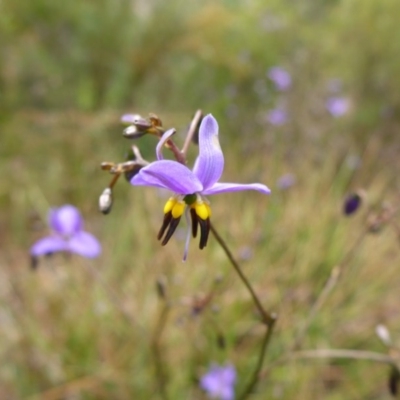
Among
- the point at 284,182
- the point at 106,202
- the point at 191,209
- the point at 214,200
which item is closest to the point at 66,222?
the point at 106,202

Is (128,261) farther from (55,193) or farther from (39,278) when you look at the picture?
(55,193)

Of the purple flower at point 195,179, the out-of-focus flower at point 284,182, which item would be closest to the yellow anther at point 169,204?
the purple flower at point 195,179

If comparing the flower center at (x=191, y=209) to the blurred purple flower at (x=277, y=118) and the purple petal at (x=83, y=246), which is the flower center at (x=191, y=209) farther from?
the blurred purple flower at (x=277, y=118)

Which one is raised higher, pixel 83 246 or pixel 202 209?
pixel 202 209

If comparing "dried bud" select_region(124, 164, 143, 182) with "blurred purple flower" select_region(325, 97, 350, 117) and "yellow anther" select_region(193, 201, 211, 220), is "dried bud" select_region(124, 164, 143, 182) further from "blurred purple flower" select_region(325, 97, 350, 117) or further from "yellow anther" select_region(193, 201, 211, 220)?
"blurred purple flower" select_region(325, 97, 350, 117)

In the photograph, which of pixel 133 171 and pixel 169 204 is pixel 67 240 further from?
pixel 169 204

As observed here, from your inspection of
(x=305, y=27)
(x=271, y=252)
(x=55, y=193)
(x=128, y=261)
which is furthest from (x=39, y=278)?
(x=305, y=27)
